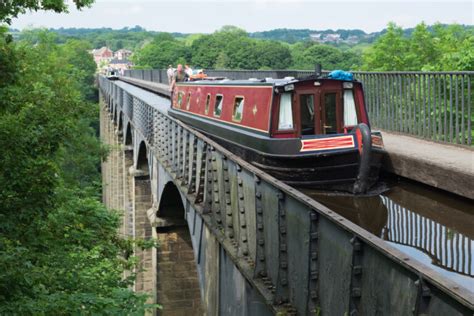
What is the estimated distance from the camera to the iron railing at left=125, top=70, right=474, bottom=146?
1159cm

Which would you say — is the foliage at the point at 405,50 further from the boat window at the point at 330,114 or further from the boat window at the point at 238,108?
the boat window at the point at 330,114

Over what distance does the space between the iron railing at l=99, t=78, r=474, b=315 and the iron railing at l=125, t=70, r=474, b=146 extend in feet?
14.8

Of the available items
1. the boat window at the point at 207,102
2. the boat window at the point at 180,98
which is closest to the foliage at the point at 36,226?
the boat window at the point at 207,102

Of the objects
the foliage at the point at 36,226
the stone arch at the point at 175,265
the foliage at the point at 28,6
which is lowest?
the stone arch at the point at 175,265

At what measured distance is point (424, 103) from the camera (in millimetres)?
12789

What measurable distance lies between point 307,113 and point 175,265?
1108cm

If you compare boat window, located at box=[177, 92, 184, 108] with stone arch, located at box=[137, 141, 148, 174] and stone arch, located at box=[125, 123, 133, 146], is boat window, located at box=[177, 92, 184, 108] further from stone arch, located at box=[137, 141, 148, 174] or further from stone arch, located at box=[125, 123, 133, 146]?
stone arch, located at box=[125, 123, 133, 146]

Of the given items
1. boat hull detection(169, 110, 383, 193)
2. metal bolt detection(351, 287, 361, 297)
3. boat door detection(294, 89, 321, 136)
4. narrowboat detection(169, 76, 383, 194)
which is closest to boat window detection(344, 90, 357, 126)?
narrowboat detection(169, 76, 383, 194)

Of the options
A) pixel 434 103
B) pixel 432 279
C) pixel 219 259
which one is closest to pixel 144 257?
pixel 434 103

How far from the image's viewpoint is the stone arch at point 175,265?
1911 centimetres

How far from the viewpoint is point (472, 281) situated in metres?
5.40

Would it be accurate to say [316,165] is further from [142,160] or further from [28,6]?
[142,160]

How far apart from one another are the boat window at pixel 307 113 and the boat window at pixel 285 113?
0.17m

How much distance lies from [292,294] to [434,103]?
7469 millimetres
